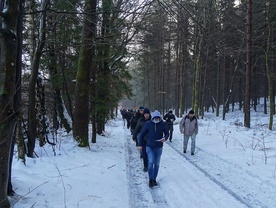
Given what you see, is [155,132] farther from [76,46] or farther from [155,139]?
[76,46]

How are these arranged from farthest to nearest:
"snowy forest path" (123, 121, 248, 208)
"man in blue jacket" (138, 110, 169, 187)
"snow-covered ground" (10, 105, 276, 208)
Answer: "man in blue jacket" (138, 110, 169, 187)
"snowy forest path" (123, 121, 248, 208)
"snow-covered ground" (10, 105, 276, 208)

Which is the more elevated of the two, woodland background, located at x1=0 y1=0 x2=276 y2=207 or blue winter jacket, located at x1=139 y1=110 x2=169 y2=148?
woodland background, located at x1=0 y1=0 x2=276 y2=207

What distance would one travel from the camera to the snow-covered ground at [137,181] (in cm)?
594

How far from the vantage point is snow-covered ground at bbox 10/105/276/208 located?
5938 mm

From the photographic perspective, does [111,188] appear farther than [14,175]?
Yes

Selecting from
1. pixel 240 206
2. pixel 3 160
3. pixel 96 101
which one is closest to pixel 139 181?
pixel 240 206

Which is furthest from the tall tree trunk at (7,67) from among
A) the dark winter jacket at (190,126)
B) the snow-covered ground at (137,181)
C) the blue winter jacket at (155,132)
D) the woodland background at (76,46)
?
the dark winter jacket at (190,126)

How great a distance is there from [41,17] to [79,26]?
4.16 m

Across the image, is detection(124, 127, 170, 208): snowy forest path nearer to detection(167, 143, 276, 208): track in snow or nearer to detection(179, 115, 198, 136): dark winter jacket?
detection(167, 143, 276, 208): track in snow

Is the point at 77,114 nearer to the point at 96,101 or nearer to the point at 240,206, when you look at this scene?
the point at 96,101

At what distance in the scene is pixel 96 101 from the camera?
14.2 m

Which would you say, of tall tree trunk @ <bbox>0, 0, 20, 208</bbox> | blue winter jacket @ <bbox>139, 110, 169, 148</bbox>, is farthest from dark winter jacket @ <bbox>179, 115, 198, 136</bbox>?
tall tree trunk @ <bbox>0, 0, 20, 208</bbox>

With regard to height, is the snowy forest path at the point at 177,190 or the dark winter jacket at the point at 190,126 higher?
the dark winter jacket at the point at 190,126

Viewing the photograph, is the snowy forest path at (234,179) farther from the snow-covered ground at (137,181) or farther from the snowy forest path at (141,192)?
the snowy forest path at (141,192)
